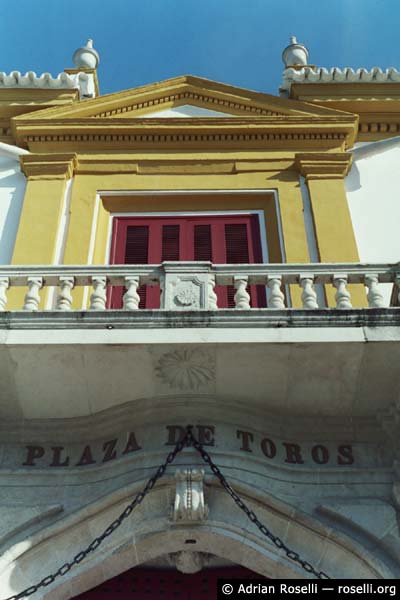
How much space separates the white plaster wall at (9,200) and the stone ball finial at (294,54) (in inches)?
238

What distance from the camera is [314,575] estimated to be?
25.4 ft

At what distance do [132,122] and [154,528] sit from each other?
7357mm

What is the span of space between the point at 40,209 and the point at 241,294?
Answer: 14.5 feet

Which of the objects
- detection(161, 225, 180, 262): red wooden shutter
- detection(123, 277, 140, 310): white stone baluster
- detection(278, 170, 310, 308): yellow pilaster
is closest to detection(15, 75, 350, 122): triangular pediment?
detection(278, 170, 310, 308): yellow pilaster

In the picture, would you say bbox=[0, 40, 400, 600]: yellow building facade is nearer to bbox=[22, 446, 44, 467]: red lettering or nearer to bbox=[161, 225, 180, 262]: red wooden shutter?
bbox=[22, 446, 44, 467]: red lettering

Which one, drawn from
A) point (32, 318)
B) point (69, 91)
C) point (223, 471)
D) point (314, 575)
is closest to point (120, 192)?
point (69, 91)

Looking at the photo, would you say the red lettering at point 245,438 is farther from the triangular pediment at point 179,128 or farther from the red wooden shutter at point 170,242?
the triangular pediment at point 179,128

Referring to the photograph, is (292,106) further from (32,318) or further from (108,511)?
(108,511)

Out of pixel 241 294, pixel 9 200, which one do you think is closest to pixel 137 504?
pixel 241 294

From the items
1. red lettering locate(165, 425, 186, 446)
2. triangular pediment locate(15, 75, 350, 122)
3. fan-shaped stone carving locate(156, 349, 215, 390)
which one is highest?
triangular pediment locate(15, 75, 350, 122)

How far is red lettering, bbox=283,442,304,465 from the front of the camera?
28.0ft

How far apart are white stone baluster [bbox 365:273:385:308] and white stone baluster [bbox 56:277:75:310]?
3.39 metres

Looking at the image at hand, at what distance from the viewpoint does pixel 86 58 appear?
15414 millimetres

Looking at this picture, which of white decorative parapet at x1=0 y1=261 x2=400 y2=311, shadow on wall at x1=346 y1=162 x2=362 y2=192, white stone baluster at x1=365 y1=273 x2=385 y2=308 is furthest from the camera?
shadow on wall at x1=346 y1=162 x2=362 y2=192
